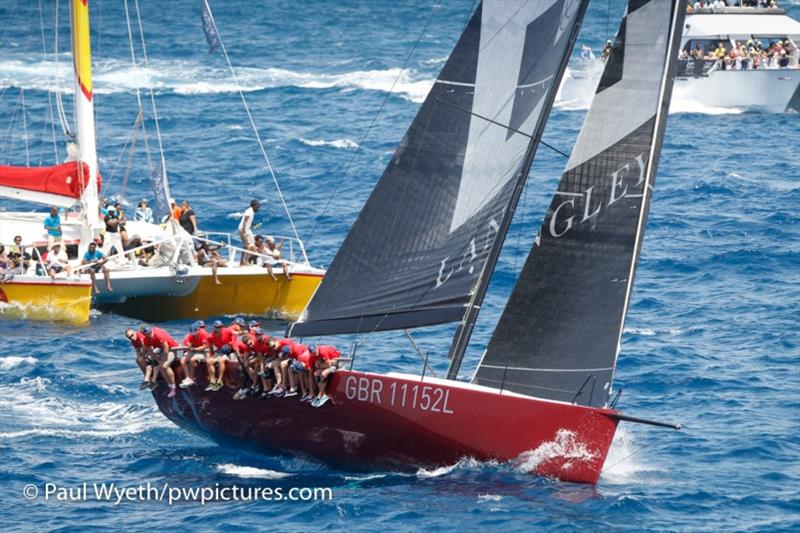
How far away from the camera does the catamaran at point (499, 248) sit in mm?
23641

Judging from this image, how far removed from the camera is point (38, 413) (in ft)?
96.8

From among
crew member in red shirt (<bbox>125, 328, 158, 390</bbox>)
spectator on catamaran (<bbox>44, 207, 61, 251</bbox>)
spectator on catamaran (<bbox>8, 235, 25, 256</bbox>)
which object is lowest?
crew member in red shirt (<bbox>125, 328, 158, 390</bbox>)

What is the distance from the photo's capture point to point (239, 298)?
37.2 m

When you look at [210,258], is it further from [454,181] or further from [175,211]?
[454,181]

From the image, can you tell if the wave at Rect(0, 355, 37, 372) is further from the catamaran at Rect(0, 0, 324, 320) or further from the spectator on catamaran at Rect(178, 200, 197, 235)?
the spectator on catamaran at Rect(178, 200, 197, 235)

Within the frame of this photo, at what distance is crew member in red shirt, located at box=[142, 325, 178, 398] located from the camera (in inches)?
1052

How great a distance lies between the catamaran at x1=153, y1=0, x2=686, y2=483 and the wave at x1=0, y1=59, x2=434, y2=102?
140ft

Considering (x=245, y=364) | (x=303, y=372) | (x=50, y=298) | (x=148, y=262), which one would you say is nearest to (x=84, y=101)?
(x=148, y=262)

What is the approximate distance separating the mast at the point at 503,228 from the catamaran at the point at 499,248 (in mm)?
28

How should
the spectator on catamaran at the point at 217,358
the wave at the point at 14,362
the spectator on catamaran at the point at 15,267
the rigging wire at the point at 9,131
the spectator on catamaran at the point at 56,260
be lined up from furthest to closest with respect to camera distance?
the rigging wire at the point at 9,131 < the spectator on catamaran at the point at 56,260 < the spectator on catamaran at the point at 15,267 < the wave at the point at 14,362 < the spectator on catamaran at the point at 217,358

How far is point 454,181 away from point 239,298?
14.0 meters

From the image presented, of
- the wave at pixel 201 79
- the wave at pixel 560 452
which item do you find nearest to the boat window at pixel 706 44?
the wave at pixel 201 79

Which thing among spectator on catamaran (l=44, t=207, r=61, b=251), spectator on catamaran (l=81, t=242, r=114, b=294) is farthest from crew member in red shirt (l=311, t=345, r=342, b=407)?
spectator on catamaran (l=44, t=207, r=61, b=251)

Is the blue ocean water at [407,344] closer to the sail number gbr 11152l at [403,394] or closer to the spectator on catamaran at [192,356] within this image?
the sail number gbr 11152l at [403,394]
